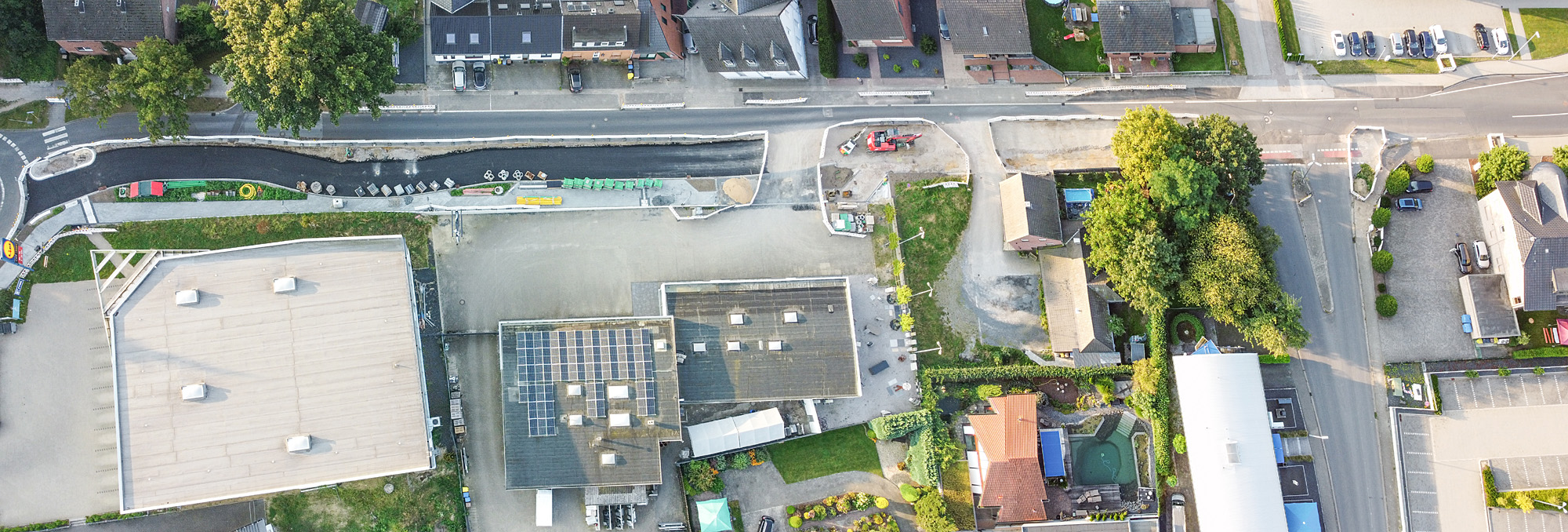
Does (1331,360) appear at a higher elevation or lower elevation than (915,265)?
lower

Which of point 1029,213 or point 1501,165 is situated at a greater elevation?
point 1501,165

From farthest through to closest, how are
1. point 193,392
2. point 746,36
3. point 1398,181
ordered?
point 1398,181, point 746,36, point 193,392

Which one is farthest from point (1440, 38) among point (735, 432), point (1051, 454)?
point (735, 432)

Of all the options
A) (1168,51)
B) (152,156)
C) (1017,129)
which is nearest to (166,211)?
(152,156)

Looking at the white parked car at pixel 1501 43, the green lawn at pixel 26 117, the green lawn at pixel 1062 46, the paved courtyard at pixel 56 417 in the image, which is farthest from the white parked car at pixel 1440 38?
the green lawn at pixel 26 117

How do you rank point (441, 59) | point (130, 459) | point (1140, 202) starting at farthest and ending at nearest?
1. point (441, 59)
2. point (1140, 202)
3. point (130, 459)

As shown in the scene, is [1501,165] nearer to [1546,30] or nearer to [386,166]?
[1546,30]

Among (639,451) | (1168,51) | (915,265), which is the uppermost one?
(1168,51)

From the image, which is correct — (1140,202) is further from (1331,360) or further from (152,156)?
(152,156)

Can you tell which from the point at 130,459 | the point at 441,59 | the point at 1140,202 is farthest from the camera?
the point at 441,59
